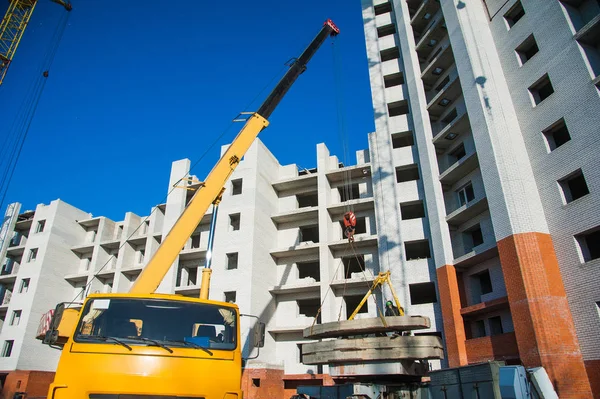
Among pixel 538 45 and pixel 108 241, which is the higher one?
pixel 538 45

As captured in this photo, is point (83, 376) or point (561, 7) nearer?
point (83, 376)

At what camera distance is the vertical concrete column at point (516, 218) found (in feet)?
56.3

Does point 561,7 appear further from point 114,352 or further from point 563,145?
point 114,352

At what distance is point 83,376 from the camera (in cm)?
611

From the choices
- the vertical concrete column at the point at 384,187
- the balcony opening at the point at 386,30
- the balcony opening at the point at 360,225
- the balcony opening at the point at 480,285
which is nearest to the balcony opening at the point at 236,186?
the balcony opening at the point at 360,225

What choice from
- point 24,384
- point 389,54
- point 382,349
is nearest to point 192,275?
point 24,384

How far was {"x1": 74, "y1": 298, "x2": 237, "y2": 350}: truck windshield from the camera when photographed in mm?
6910

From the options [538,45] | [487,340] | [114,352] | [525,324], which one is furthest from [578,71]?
[114,352]

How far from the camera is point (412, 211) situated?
30.1 meters

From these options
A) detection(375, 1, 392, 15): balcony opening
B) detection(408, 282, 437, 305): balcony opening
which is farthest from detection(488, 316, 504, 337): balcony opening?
detection(375, 1, 392, 15): balcony opening

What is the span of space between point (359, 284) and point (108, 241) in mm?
27067

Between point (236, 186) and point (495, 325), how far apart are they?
22.0 meters

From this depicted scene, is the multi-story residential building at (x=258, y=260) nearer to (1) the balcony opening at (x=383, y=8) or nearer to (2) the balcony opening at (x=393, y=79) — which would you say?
(2) the balcony opening at (x=393, y=79)

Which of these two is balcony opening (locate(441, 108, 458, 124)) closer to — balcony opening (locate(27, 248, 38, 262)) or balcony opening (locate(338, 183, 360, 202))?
balcony opening (locate(338, 183, 360, 202))
